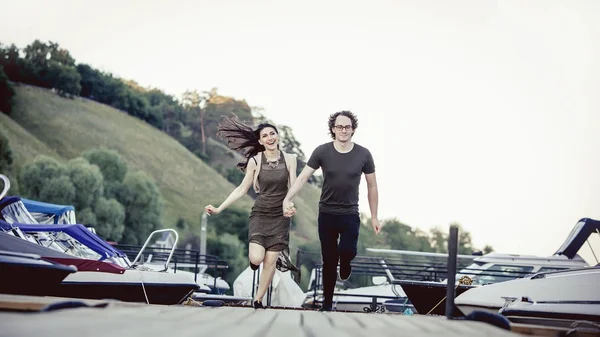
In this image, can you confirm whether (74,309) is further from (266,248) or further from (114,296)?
(114,296)

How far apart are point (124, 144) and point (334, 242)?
4021 inches

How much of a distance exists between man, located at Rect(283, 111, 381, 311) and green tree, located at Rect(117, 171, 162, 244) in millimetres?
62129

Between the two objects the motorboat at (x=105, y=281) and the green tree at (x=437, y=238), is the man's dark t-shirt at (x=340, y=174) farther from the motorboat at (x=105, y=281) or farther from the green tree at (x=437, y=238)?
the green tree at (x=437, y=238)

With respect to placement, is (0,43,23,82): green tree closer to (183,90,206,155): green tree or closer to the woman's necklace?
(183,90,206,155): green tree

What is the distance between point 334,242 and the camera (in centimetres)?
930

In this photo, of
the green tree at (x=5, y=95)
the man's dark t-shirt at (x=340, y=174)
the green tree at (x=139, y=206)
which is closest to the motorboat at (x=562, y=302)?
the man's dark t-shirt at (x=340, y=174)

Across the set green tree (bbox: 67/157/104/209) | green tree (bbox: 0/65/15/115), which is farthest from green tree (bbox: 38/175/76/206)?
green tree (bbox: 0/65/15/115)

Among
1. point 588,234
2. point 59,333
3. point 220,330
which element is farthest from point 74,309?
point 588,234

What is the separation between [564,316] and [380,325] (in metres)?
6.49

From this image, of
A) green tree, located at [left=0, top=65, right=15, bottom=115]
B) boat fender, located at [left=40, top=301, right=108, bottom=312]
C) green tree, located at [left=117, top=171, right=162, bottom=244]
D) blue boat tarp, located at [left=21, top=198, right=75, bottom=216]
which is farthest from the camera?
green tree, located at [left=0, top=65, right=15, bottom=115]

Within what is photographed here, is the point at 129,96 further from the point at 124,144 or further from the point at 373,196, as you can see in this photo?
the point at 373,196

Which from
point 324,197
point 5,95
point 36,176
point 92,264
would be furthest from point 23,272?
point 5,95

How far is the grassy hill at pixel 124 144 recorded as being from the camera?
9331cm

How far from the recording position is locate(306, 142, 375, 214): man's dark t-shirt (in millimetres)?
9102
